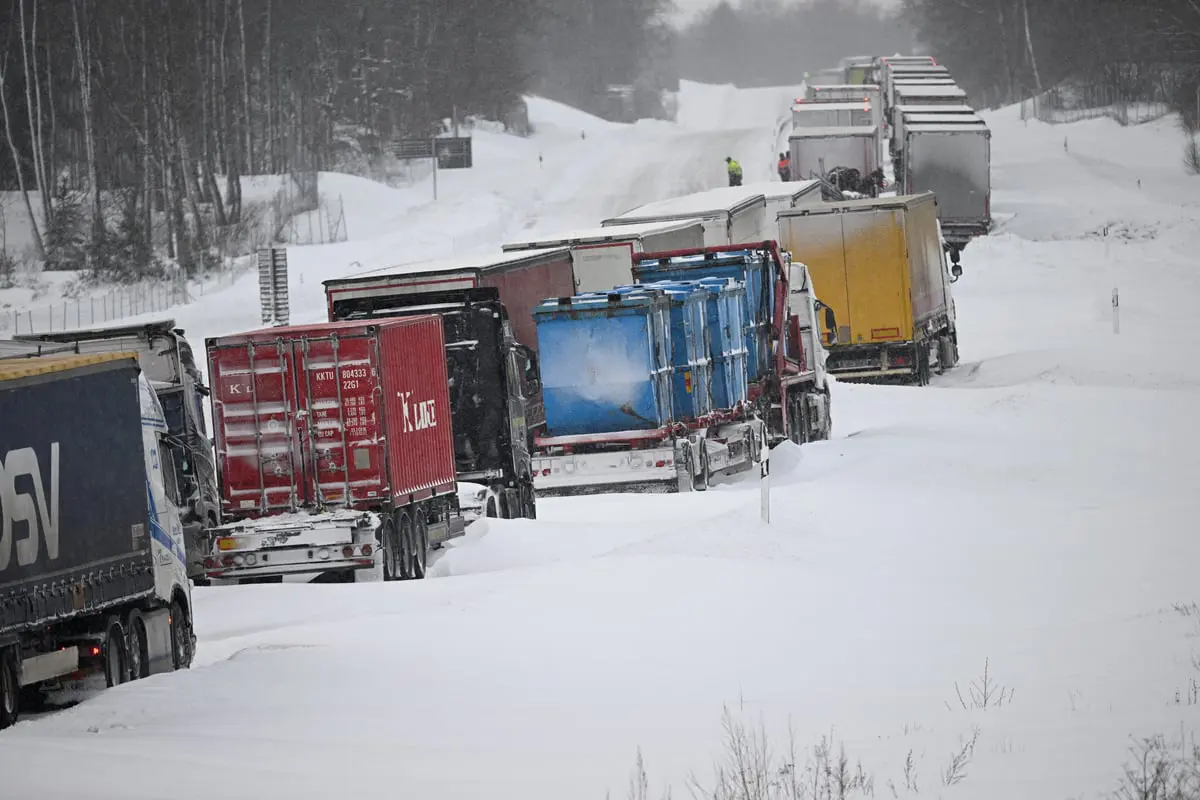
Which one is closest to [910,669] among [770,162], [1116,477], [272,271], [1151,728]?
[1151,728]

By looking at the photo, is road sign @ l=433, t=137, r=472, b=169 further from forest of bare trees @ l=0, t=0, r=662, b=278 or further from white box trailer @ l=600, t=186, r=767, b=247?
white box trailer @ l=600, t=186, r=767, b=247

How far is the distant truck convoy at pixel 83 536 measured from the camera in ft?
39.1

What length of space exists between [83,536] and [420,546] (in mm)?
6604

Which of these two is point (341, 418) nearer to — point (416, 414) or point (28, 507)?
point (416, 414)

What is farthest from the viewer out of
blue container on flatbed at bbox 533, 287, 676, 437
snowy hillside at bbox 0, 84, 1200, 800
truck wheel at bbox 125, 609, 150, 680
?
blue container on flatbed at bbox 533, 287, 676, 437

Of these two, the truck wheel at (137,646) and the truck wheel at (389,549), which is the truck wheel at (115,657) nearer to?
the truck wheel at (137,646)

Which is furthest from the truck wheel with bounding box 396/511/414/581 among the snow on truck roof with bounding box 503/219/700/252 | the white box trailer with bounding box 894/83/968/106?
the white box trailer with bounding box 894/83/968/106

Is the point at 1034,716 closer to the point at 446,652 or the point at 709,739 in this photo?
the point at 709,739

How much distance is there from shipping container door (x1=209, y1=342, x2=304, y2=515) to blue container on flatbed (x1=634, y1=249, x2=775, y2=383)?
33.2 ft

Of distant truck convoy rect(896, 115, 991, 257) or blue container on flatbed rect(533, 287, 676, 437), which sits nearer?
blue container on flatbed rect(533, 287, 676, 437)

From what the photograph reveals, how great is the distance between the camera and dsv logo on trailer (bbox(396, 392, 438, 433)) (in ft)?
62.1

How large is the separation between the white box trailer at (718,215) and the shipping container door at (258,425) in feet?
61.5

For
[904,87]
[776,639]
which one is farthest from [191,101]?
[776,639]

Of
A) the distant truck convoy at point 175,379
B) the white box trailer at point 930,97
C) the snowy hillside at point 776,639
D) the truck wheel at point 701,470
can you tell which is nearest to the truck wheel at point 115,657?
the snowy hillside at point 776,639
